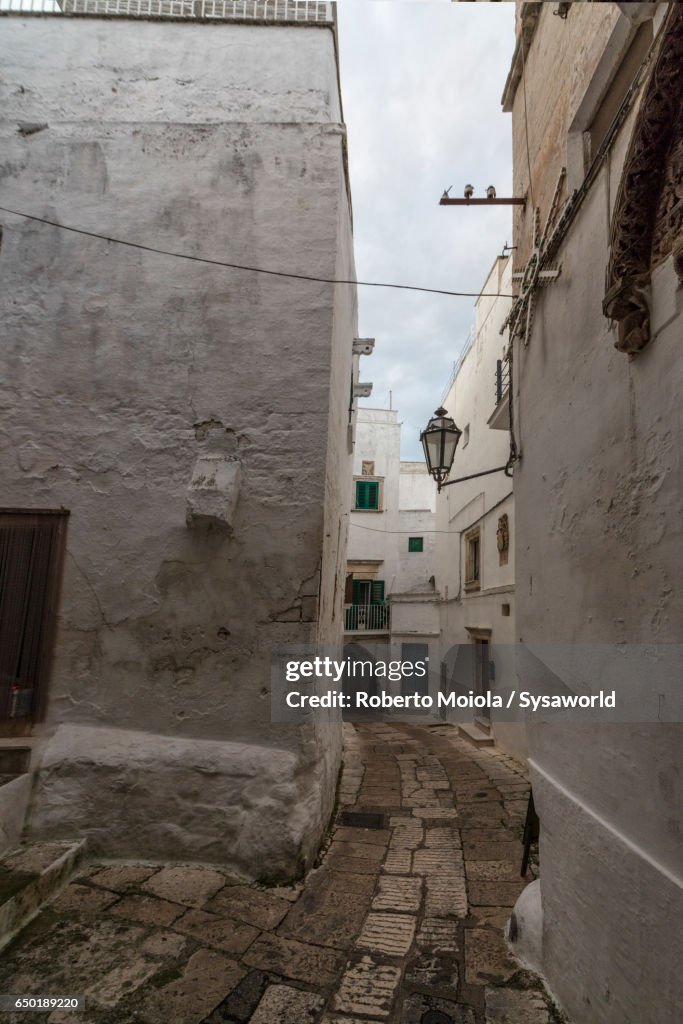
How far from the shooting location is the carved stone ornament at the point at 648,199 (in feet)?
7.33

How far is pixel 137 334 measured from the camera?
483cm

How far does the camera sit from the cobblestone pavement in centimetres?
272

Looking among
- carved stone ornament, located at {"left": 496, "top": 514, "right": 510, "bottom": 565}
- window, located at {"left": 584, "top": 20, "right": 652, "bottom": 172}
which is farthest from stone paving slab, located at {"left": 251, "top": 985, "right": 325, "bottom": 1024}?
carved stone ornament, located at {"left": 496, "top": 514, "right": 510, "bottom": 565}

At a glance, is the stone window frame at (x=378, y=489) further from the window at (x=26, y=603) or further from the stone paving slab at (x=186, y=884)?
the stone paving slab at (x=186, y=884)

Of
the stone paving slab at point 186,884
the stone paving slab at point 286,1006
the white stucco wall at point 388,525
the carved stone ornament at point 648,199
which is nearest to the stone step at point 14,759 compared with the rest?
the stone paving slab at point 186,884

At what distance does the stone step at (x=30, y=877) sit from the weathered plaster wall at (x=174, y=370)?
210 millimetres

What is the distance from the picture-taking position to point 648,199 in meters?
2.43

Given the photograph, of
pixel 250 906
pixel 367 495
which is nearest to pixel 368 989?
pixel 250 906

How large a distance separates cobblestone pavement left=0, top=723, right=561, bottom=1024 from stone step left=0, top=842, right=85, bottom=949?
0.07 meters

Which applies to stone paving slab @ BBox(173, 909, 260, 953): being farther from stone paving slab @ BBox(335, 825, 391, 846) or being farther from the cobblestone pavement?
stone paving slab @ BBox(335, 825, 391, 846)

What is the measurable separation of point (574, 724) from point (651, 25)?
11.6 feet

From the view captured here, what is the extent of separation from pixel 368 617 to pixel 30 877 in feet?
51.7

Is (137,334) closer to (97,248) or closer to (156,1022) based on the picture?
(97,248)

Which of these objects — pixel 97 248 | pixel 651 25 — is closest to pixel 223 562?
pixel 97 248
